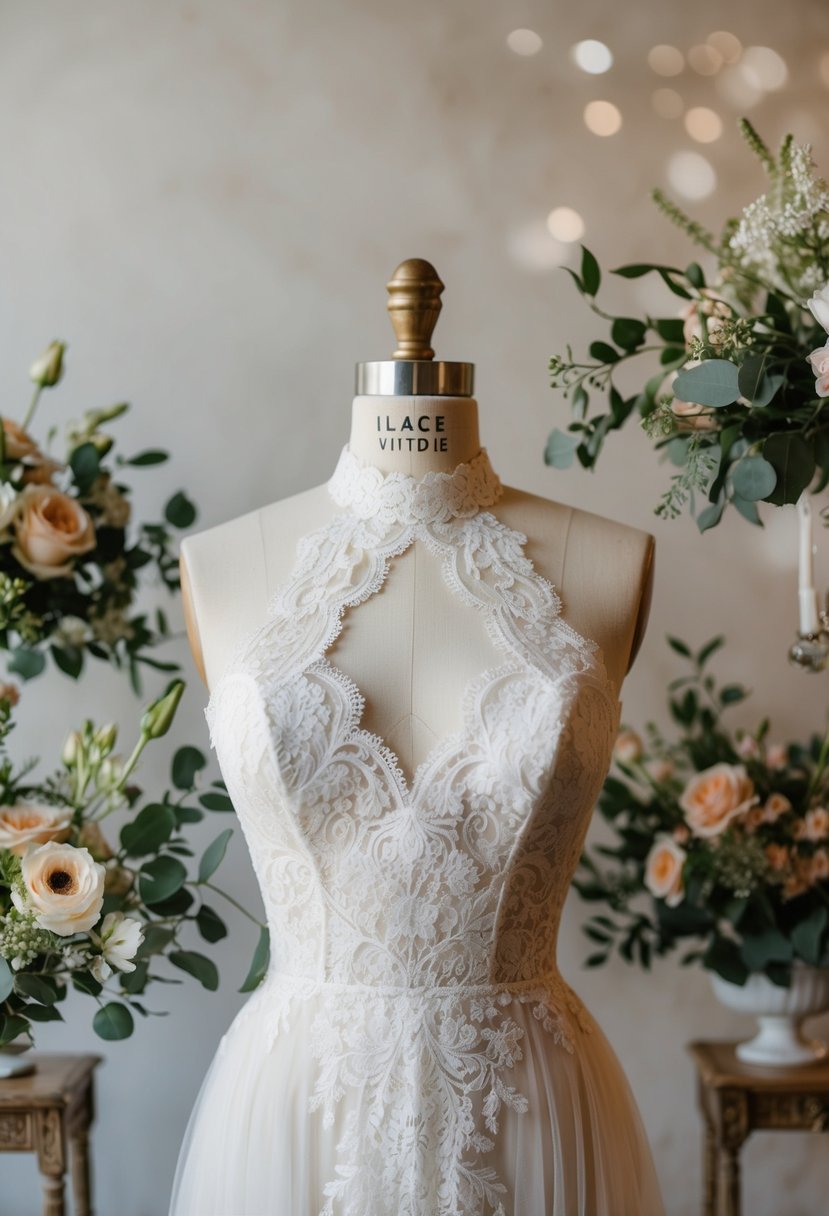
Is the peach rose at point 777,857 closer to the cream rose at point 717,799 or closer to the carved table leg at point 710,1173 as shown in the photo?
the cream rose at point 717,799

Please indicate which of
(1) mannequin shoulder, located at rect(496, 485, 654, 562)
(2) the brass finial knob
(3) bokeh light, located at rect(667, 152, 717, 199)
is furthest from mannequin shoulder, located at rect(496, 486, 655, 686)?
(3) bokeh light, located at rect(667, 152, 717, 199)

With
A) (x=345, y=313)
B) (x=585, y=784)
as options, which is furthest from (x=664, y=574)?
(x=585, y=784)

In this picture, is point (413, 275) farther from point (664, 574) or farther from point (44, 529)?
point (664, 574)

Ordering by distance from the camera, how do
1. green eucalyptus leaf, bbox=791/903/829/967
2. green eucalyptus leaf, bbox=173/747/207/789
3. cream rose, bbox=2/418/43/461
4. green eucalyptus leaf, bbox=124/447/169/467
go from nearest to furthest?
1. green eucalyptus leaf, bbox=173/747/207/789
2. cream rose, bbox=2/418/43/461
3. green eucalyptus leaf, bbox=791/903/829/967
4. green eucalyptus leaf, bbox=124/447/169/467

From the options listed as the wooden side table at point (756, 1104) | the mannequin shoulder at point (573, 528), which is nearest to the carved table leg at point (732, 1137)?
the wooden side table at point (756, 1104)

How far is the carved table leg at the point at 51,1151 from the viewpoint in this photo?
2014 millimetres

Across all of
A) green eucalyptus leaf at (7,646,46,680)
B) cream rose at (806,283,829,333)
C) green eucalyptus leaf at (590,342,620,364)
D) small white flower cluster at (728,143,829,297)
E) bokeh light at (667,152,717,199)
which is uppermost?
bokeh light at (667,152,717,199)

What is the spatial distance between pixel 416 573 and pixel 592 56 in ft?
4.77

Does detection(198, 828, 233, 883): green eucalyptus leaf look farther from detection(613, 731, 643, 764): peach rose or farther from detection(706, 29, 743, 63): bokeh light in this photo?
detection(706, 29, 743, 63): bokeh light

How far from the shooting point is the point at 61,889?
1.50m

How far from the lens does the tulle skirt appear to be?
4.15 feet

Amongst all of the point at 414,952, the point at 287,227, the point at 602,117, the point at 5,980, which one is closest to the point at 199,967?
the point at 5,980

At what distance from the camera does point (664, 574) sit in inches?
98.3

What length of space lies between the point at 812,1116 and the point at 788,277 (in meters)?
1.38
